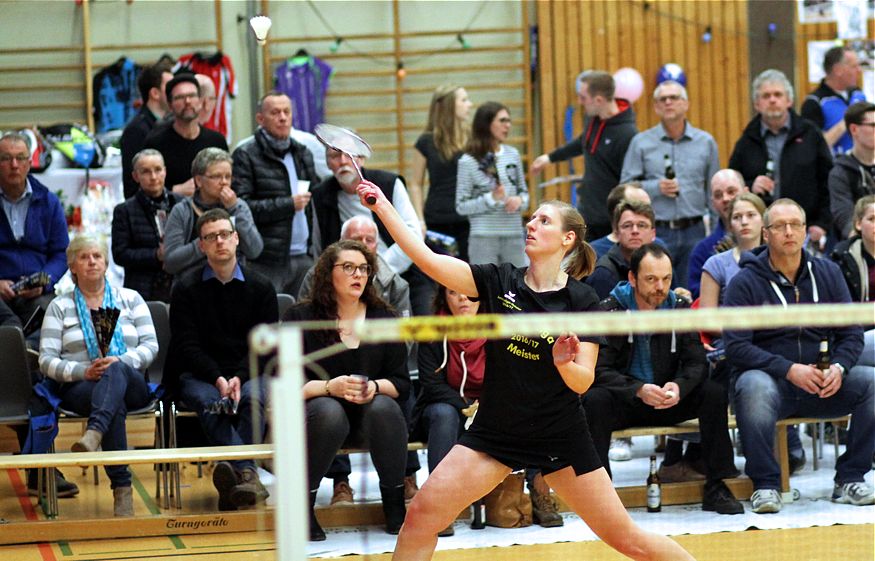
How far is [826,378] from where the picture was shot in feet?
22.3

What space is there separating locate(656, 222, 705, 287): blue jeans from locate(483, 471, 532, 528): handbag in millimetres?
2741

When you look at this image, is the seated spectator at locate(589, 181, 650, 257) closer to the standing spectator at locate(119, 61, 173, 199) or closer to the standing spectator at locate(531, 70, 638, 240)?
the standing spectator at locate(531, 70, 638, 240)

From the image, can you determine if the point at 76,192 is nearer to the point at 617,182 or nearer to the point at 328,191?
the point at 328,191

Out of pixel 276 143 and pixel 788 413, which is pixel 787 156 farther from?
pixel 276 143

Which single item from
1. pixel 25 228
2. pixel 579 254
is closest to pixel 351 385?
pixel 579 254

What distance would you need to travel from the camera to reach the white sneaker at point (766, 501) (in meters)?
6.67

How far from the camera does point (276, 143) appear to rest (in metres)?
8.25

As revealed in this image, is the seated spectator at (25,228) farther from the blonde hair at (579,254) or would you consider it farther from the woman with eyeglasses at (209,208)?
the blonde hair at (579,254)

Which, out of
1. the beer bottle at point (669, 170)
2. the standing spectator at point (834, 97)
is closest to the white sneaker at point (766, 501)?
the beer bottle at point (669, 170)

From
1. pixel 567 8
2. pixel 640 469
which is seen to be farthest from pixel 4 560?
pixel 567 8

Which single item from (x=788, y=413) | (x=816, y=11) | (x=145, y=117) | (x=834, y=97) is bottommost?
(x=788, y=413)

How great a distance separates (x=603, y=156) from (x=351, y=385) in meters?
3.85

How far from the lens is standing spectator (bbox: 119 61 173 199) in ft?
28.7

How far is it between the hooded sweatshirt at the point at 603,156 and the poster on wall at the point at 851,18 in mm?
5313
